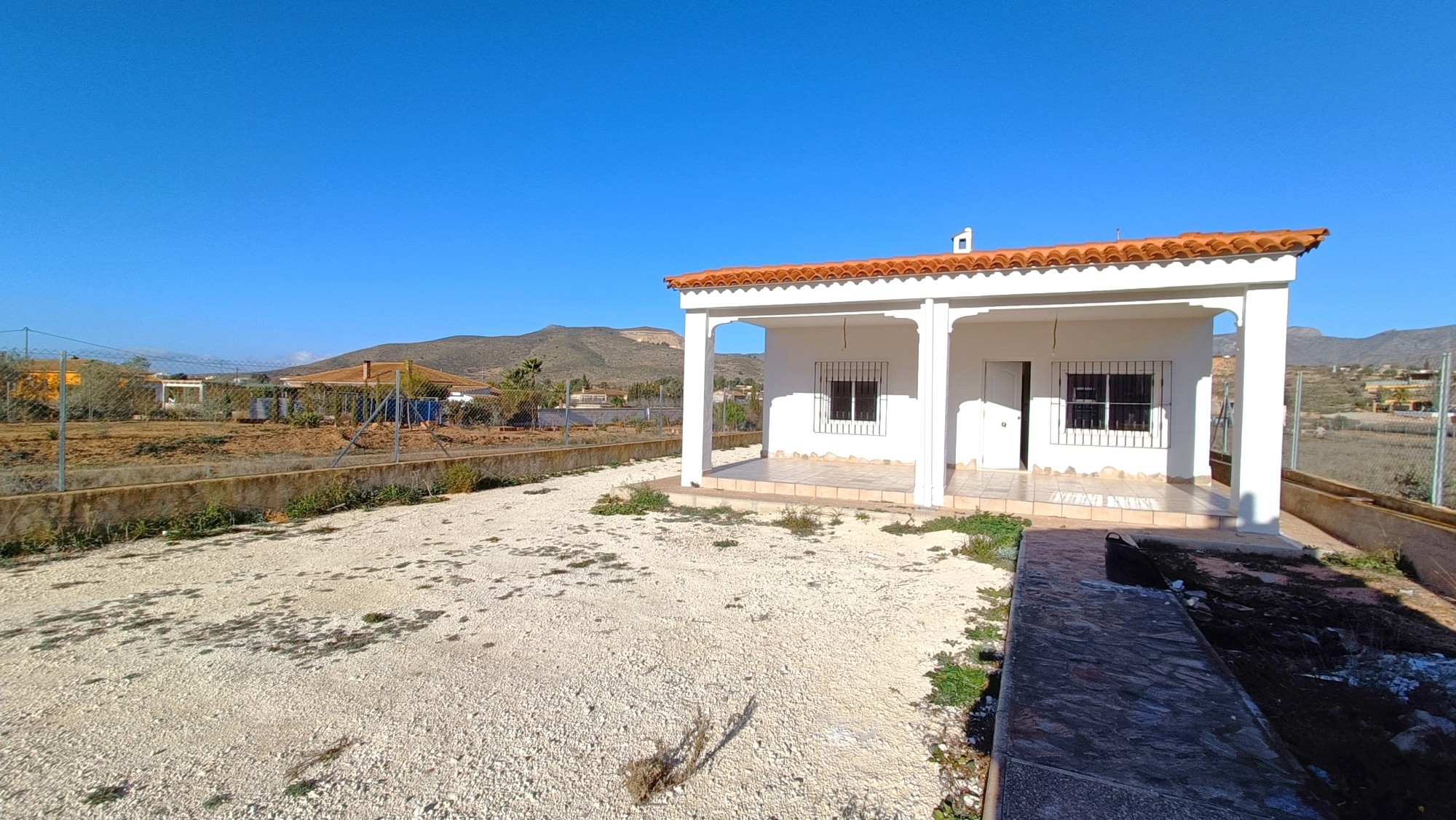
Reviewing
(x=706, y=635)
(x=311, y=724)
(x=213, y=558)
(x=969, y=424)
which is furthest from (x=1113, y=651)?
(x=969, y=424)

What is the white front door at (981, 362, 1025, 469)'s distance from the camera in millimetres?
11312

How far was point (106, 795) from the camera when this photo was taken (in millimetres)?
2477

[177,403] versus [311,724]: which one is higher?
[177,403]

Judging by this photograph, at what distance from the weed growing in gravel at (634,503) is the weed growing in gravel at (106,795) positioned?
21.0ft

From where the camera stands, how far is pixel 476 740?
291 cm

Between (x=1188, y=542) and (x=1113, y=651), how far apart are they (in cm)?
424

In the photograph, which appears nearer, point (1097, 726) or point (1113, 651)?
point (1097, 726)

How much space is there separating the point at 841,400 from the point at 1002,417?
9.31 ft

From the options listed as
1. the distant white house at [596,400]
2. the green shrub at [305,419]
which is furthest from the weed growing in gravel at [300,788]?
the distant white house at [596,400]

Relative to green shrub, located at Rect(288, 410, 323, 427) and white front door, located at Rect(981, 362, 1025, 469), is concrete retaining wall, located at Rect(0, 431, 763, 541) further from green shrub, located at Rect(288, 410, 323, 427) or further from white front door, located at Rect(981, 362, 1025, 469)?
green shrub, located at Rect(288, 410, 323, 427)

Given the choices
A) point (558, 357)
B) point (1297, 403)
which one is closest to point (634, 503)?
point (1297, 403)

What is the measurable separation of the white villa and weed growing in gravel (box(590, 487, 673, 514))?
77 centimetres

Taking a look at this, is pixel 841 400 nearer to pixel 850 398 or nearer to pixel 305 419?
pixel 850 398

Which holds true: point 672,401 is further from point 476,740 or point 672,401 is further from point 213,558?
point 476,740
